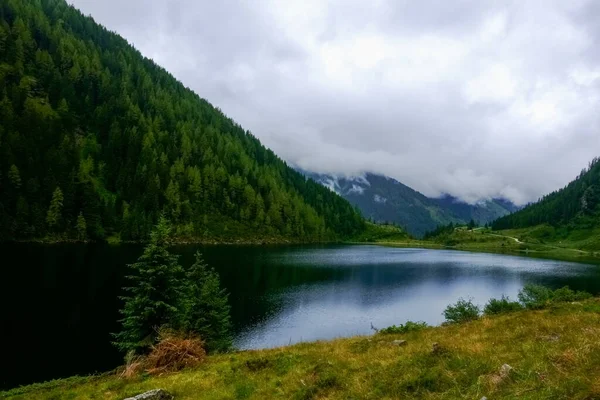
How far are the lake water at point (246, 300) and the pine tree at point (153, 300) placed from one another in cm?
982

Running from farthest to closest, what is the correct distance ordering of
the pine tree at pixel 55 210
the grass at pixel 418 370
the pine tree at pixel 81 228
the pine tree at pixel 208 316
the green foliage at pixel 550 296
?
the pine tree at pixel 81 228 → the pine tree at pixel 55 210 → the pine tree at pixel 208 316 → the green foliage at pixel 550 296 → the grass at pixel 418 370

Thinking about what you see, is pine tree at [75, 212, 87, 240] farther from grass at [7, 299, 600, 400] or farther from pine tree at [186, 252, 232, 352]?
grass at [7, 299, 600, 400]

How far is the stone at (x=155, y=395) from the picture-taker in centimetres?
1608

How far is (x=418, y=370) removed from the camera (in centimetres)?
1392

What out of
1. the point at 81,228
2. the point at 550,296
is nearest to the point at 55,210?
the point at 81,228

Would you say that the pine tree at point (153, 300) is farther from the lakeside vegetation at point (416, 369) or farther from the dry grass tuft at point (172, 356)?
the lakeside vegetation at point (416, 369)

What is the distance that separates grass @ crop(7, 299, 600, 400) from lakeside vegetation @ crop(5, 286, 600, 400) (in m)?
0.03

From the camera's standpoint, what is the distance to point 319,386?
15.0m

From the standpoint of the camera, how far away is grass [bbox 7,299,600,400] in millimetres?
11281

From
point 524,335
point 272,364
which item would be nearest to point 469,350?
point 524,335

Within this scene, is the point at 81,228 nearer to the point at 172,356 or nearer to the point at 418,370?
the point at 172,356

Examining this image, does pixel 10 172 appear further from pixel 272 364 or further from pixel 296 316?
pixel 272 364

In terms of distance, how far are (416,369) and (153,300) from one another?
2364 cm

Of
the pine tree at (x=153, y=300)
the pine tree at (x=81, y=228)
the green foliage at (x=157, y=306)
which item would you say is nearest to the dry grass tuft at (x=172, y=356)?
the green foliage at (x=157, y=306)
